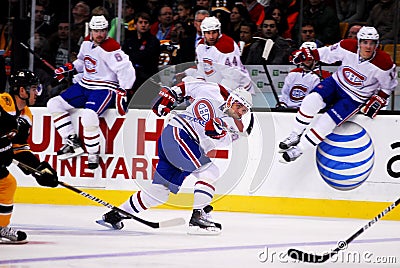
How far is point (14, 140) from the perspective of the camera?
6.23 m

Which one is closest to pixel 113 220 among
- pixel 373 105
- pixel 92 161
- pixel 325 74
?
pixel 92 161

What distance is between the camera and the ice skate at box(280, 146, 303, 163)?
7.87 meters

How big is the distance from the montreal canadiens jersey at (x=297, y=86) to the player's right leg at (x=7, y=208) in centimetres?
296

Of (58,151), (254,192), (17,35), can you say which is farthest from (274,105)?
(17,35)

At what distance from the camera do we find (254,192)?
7949mm

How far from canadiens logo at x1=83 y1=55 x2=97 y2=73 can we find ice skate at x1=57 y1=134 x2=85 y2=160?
0.58 m

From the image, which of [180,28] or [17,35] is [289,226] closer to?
[180,28]

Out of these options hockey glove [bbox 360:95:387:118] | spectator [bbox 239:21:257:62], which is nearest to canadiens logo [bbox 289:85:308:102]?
spectator [bbox 239:21:257:62]

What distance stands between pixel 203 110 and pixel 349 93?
1.76 meters

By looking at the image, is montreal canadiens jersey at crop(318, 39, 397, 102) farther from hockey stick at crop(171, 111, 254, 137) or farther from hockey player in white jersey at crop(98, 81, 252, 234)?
hockey player in white jersey at crop(98, 81, 252, 234)

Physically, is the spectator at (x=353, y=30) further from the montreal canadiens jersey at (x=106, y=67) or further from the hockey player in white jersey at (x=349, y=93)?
the montreal canadiens jersey at (x=106, y=67)

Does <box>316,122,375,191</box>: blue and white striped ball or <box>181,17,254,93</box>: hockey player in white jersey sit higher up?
<box>181,17,254,93</box>: hockey player in white jersey

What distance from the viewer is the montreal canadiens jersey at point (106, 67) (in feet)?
27.3

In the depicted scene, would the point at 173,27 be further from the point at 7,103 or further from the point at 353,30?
the point at 7,103
